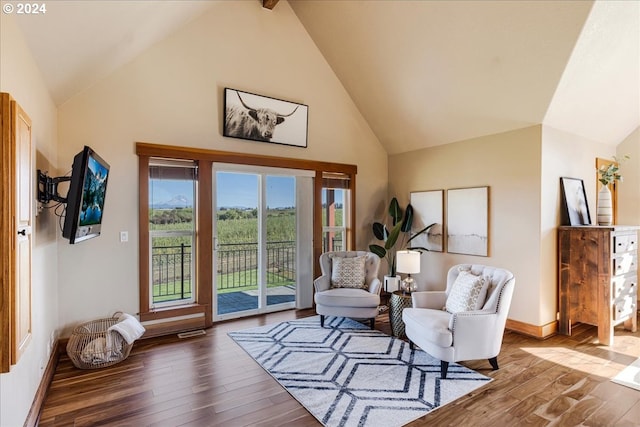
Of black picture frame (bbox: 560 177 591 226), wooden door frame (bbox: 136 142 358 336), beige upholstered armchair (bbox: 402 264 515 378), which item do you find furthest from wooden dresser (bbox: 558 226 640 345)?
wooden door frame (bbox: 136 142 358 336)

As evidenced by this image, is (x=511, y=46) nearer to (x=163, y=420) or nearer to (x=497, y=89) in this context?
(x=497, y=89)

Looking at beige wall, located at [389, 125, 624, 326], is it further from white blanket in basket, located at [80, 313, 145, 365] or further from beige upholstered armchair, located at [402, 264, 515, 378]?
white blanket in basket, located at [80, 313, 145, 365]

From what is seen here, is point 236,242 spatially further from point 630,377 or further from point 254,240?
point 630,377

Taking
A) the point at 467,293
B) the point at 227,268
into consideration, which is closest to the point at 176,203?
the point at 227,268

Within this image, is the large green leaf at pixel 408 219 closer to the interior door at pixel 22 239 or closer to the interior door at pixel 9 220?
the interior door at pixel 22 239

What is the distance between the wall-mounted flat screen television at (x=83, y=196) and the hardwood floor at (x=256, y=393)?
1312 mm

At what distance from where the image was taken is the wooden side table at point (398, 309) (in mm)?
3900

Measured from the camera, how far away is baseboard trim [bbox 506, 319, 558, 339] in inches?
158

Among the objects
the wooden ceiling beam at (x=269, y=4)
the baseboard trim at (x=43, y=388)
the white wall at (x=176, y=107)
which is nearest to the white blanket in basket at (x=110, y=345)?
the baseboard trim at (x=43, y=388)

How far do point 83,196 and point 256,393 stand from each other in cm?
208

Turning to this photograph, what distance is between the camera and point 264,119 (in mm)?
4781

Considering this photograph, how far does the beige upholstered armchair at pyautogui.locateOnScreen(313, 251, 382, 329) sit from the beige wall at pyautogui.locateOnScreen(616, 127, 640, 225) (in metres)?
4.14

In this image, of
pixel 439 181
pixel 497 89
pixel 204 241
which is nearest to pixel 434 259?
pixel 439 181

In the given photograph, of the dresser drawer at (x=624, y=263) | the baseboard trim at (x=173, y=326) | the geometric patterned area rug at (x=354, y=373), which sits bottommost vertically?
the geometric patterned area rug at (x=354, y=373)
